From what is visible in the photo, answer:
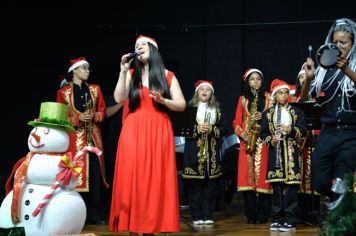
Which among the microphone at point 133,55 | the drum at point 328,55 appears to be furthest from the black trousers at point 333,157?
the microphone at point 133,55

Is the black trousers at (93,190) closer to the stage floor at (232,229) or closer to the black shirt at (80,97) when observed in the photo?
the stage floor at (232,229)

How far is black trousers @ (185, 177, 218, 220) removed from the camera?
283 inches

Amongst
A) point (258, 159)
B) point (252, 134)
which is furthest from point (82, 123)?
point (258, 159)

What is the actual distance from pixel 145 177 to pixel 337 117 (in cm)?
151

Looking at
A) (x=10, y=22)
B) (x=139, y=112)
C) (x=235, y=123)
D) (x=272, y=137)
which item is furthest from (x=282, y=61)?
(x=139, y=112)

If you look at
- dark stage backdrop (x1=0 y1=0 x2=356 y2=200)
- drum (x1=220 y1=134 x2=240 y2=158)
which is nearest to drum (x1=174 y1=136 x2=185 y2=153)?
drum (x1=220 y1=134 x2=240 y2=158)

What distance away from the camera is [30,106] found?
795 cm

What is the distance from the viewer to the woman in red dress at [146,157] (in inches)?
183

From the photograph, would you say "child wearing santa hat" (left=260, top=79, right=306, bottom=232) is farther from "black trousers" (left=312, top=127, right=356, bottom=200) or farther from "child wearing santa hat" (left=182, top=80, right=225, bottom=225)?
"black trousers" (left=312, top=127, right=356, bottom=200)

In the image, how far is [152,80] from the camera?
4738 mm

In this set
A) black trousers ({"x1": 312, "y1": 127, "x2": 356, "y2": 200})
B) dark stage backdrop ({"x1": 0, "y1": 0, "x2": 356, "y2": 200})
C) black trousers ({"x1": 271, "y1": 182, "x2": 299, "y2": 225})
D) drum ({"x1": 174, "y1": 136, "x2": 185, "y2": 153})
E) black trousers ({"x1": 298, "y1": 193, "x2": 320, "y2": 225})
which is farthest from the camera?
dark stage backdrop ({"x1": 0, "y1": 0, "x2": 356, "y2": 200})

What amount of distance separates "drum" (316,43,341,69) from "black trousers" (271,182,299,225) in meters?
3.02

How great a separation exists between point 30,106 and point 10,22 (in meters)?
1.14

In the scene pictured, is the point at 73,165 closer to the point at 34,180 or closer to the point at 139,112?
the point at 34,180
